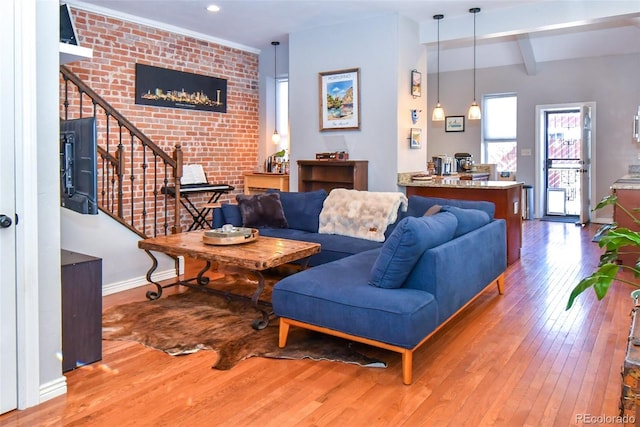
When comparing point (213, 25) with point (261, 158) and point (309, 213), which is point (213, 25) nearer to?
point (261, 158)

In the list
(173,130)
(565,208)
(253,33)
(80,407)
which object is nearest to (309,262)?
(80,407)

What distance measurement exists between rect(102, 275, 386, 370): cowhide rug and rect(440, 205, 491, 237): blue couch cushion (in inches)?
41.1

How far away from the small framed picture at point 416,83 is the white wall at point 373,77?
0.09m

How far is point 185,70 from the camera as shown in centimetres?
664

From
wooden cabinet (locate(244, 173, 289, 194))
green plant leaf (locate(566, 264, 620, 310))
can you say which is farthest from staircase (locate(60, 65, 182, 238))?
green plant leaf (locate(566, 264, 620, 310))

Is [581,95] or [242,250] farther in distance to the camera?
[581,95]

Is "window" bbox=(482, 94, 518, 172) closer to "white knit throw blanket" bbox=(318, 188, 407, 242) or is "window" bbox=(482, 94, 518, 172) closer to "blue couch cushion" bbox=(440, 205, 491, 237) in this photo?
"white knit throw blanket" bbox=(318, 188, 407, 242)

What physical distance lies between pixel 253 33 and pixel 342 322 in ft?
16.1

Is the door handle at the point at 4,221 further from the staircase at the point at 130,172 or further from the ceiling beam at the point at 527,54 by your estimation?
the ceiling beam at the point at 527,54

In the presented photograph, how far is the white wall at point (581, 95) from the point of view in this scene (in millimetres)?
8289

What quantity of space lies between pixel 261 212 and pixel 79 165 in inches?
102

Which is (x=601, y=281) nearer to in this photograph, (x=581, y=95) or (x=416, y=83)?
(x=416, y=83)

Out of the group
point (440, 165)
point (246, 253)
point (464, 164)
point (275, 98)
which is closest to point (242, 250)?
point (246, 253)

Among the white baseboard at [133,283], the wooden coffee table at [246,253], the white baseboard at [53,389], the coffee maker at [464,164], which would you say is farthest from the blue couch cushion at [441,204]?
the coffee maker at [464,164]
